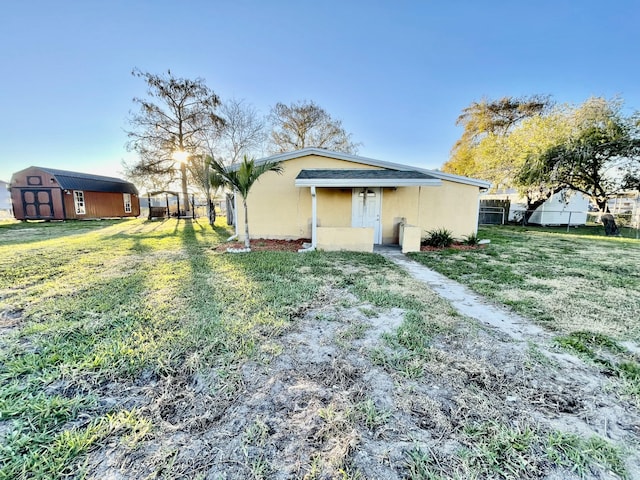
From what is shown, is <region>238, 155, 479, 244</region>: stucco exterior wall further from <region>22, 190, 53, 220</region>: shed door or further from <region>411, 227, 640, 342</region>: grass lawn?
<region>22, 190, 53, 220</region>: shed door

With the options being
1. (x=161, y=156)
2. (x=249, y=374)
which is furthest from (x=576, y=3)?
(x=161, y=156)

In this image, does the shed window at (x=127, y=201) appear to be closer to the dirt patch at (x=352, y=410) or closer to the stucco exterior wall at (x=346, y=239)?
the stucco exterior wall at (x=346, y=239)

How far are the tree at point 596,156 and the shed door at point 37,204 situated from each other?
32678 mm

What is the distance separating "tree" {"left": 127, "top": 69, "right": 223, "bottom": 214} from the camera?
19.4 metres

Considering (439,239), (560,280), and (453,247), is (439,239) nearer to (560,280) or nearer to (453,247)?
(453,247)

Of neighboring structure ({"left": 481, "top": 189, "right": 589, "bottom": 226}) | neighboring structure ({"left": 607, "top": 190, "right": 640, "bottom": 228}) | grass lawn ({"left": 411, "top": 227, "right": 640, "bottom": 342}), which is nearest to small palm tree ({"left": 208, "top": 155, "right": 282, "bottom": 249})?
grass lawn ({"left": 411, "top": 227, "right": 640, "bottom": 342})

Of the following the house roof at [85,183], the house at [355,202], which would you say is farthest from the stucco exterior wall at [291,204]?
the house roof at [85,183]

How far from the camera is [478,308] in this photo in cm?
399

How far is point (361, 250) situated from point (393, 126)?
1532 cm

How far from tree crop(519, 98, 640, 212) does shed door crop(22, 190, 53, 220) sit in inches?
1287

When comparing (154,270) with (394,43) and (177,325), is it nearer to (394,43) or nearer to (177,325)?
(177,325)

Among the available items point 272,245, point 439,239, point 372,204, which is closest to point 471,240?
point 439,239

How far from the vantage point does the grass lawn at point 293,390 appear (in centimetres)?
154

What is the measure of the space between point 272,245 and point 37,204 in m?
23.1
